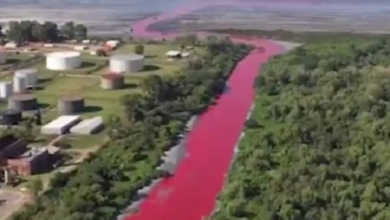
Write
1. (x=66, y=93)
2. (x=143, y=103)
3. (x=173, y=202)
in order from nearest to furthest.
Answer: (x=173, y=202) → (x=143, y=103) → (x=66, y=93)

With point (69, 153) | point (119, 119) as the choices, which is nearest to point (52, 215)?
point (69, 153)

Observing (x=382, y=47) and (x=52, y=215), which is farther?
(x=382, y=47)

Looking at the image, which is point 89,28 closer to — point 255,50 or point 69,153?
point 255,50

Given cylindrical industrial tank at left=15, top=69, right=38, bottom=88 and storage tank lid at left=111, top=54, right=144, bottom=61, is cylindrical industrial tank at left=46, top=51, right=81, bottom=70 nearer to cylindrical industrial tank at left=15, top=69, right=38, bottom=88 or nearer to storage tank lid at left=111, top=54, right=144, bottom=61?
storage tank lid at left=111, top=54, right=144, bottom=61

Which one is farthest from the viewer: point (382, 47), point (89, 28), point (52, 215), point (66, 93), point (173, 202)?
point (89, 28)

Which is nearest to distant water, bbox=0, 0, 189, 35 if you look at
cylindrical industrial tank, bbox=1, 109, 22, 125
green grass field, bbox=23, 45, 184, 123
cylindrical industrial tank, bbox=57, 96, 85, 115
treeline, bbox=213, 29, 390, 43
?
treeline, bbox=213, 29, 390, 43

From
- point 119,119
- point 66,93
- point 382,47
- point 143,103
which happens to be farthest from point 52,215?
point 382,47

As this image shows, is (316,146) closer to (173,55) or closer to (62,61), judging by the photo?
(62,61)

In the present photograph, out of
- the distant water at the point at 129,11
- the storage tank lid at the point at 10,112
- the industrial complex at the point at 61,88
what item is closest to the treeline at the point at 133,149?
the industrial complex at the point at 61,88
